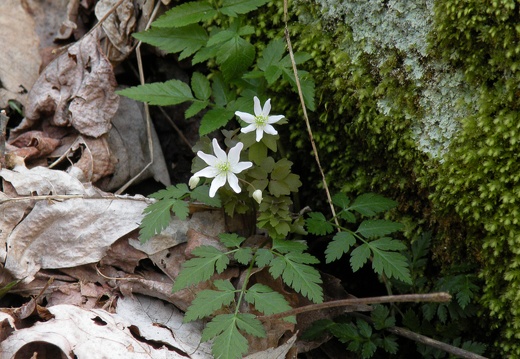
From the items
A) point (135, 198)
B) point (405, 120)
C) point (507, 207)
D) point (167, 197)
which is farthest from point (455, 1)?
point (135, 198)

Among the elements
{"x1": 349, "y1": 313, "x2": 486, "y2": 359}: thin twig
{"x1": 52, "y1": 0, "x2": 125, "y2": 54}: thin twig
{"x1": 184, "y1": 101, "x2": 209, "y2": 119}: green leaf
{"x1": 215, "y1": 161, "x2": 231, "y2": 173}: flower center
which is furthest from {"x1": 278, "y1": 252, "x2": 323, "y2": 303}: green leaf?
{"x1": 52, "y1": 0, "x2": 125, "y2": 54}: thin twig

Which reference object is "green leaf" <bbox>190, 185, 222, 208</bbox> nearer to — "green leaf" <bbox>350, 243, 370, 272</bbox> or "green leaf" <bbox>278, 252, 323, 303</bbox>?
"green leaf" <bbox>278, 252, 323, 303</bbox>

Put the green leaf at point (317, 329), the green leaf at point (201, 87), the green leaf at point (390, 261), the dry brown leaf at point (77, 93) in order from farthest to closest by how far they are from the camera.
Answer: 1. the dry brown leaf at point (77, 93)
2. the green leaf at point (201, 87)
3. the green leaf at point (317, 329)
4. the green leaf at point (390, 261)

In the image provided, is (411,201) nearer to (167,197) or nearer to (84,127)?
(167,197)

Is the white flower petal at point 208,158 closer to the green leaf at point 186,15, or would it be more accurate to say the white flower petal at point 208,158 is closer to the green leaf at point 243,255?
the green leaf at point 243,255

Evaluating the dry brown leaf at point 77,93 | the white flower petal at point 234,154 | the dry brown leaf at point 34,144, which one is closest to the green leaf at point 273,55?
the white flower petal at point 234,154

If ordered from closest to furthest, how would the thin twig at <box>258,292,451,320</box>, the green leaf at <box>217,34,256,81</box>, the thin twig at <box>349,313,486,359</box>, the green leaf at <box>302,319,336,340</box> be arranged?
the thin twig at <box>258,292,451,320</box> < the thin twig at <box>349,313,486,359</box> < the green leaf at <box>302,319,336,340</box> < the green leaf at <box>217,34,256,81</box>

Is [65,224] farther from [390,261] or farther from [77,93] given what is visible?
[390,261]

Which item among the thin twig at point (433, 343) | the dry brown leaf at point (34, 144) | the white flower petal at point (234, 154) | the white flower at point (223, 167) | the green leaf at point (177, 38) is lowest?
the thin twig at point (433, 343)
